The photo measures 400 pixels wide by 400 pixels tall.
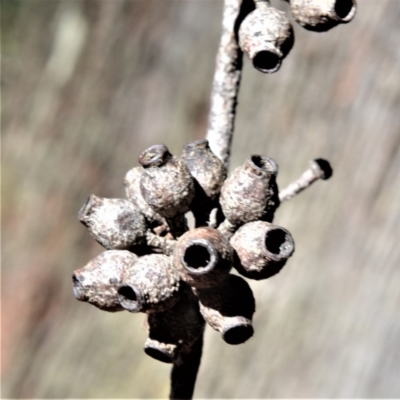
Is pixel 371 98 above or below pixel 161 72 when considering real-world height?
above

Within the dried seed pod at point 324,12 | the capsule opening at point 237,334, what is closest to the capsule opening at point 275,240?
the capsule opening at point 237,334

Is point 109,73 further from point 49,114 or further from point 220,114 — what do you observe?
point 220,114

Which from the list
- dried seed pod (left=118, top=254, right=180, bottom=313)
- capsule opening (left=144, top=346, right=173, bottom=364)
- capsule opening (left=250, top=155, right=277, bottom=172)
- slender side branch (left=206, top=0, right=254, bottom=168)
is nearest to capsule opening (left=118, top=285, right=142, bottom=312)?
dried seed pod (left=118, top=254, right=180, bottom=313)

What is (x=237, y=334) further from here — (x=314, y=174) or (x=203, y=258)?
(x=314, y=174)

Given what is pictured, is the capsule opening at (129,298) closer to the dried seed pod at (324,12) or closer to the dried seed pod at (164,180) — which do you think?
the dried seed pod at (164,180)

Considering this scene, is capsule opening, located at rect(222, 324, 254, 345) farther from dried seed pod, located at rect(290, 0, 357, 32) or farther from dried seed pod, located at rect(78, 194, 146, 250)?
dried seed pod, located at rect(290, 0, 357, 32)

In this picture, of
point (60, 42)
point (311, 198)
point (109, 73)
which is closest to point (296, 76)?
point (311, 198)
